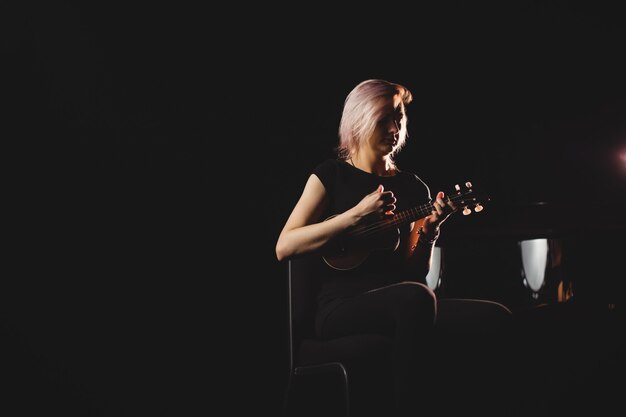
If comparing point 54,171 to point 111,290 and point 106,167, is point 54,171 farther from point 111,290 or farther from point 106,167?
point 111,290

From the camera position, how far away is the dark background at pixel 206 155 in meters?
1.84

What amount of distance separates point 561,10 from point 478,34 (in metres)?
0.48

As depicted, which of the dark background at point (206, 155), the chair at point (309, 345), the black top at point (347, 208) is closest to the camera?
the chair at point (309, 345)

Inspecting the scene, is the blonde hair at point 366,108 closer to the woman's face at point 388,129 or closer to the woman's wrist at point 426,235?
the woman's face at point 388,129

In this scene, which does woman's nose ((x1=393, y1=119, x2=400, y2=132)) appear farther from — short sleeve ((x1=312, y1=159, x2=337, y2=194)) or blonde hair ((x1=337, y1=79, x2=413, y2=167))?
short sleeve ((x1=312, y1=159, x2=337, y2=194))

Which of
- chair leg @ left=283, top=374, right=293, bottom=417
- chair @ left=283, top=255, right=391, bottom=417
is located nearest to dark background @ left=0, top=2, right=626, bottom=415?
chair leg @ left=283, top=374, right=293, bottom=417

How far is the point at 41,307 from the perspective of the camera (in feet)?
5.97

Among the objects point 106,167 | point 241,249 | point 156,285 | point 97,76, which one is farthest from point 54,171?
point 241,249

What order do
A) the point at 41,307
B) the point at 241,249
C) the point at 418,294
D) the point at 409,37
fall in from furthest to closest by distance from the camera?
the point at 409,37 < the point at 241,249 < the point at 41,307 < the point at 418,294

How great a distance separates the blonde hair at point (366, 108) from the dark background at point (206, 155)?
640mm

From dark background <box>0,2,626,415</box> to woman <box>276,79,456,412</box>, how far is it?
62cm

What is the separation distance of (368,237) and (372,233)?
2 centimetres

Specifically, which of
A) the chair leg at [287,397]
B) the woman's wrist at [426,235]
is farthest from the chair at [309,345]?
the woman's wrist at [426,235]

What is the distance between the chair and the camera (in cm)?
140
